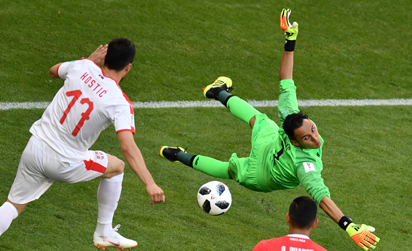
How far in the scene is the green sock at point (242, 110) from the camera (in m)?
6.10

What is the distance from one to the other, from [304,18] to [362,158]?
4.26m

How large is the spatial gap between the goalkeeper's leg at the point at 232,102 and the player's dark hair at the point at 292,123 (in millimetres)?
1033

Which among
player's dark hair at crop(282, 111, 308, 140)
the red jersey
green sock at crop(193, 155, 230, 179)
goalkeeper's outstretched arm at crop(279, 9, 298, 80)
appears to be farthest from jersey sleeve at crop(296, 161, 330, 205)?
goalkeeper's outstretched arm at crop(279, 9, 298, 80)

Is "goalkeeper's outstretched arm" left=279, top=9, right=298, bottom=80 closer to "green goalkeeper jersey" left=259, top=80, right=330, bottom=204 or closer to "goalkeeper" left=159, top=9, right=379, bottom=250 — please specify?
"goalkeeper" left=159, top=9, right=379, bottom=250

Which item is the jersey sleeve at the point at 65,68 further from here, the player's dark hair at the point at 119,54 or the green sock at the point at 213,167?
the green sock at the point at 213,167

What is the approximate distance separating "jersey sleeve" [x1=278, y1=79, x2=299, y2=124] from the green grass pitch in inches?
58.8

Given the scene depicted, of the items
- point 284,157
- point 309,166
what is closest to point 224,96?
point 284,157

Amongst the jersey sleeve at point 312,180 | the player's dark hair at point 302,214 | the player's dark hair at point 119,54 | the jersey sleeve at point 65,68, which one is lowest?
the jersey sleeve at point 312,180

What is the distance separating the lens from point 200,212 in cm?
631

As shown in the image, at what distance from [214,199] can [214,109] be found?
303cm

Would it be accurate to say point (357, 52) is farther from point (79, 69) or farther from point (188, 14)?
point (79, 69)

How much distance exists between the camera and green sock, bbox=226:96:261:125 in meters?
6.10

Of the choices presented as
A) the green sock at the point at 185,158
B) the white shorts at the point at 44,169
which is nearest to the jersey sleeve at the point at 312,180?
the green sock at the point at 185,158

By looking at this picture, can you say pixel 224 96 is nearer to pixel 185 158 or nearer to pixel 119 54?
pixel 185 158
